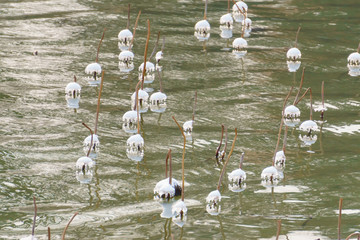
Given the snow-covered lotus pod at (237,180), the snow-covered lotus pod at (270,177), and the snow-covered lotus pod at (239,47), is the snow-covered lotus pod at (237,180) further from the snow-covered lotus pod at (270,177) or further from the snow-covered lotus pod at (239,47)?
the snow-covered lotus pod at (239,47)

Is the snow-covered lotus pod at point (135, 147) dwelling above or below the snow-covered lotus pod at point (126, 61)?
below

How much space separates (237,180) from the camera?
12.0 feet

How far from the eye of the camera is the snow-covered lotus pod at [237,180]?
11.9ft

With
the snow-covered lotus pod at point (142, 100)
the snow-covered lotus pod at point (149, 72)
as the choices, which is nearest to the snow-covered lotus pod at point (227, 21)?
the snow-covered lotus pod at point (149, 72)

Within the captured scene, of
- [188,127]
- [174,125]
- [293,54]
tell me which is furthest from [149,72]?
[293,54]

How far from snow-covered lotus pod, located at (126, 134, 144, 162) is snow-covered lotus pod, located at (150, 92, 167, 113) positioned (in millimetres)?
682

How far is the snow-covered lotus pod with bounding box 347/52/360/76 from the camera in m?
5.58

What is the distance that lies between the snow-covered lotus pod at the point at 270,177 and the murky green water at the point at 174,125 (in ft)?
0.15

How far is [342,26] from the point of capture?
6.91 metres

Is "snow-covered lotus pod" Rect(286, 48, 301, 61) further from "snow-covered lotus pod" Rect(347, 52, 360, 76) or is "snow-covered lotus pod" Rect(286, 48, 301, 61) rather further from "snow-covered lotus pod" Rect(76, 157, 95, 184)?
"snow-covered lotus pod" Rect(76, 157, 95, 184)

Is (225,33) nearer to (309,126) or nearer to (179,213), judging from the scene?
(309,126)

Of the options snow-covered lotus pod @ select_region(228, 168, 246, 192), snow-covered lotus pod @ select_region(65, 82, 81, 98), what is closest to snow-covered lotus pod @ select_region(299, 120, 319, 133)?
snow-covered lotus pod @ select_region(228, 168, 246, 192)

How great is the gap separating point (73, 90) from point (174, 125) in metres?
0.81

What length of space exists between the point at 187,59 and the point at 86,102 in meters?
1.29
